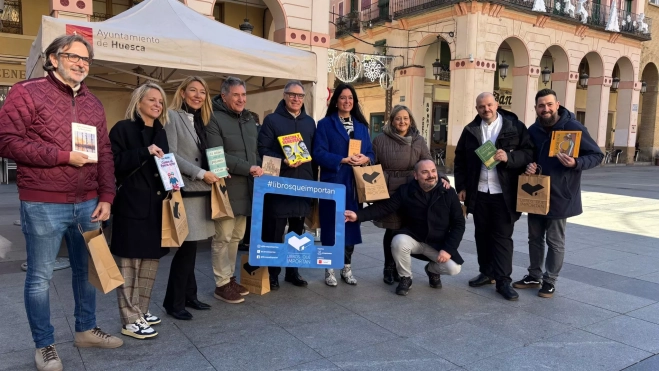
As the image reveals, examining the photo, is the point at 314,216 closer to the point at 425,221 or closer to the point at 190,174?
the point at 425,221

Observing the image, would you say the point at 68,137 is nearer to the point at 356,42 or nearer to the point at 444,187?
the point at 444,187

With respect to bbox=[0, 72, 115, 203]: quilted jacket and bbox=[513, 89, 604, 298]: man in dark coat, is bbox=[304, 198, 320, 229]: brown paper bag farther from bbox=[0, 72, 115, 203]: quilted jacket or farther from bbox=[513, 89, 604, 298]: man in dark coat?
bbox=[0, 72, 115, 203]: quilted jacket

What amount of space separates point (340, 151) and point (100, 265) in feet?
7.96

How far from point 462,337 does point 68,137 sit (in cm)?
306

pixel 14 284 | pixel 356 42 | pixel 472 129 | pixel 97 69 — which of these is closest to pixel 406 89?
pixel 356 42

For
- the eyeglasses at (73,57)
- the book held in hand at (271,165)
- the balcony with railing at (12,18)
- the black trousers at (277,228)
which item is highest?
the balcony with railing at (12,18)

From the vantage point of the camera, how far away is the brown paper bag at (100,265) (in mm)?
2949

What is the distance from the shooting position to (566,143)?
441 centimetres

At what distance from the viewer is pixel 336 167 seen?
4598 millimetres

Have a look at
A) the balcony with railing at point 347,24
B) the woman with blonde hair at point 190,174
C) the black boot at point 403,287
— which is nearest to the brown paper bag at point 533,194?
the black boot at point 403,287

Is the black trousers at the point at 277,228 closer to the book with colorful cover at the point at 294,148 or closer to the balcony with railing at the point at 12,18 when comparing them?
the book with colorful cover at the point at 294,148

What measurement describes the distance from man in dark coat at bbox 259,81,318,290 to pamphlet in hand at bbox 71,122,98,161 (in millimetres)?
1745

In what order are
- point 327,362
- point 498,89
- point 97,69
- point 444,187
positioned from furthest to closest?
point 498,89 < point 97,69 < point 444,187 < point 327,362

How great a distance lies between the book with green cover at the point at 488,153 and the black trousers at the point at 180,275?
2.66m
